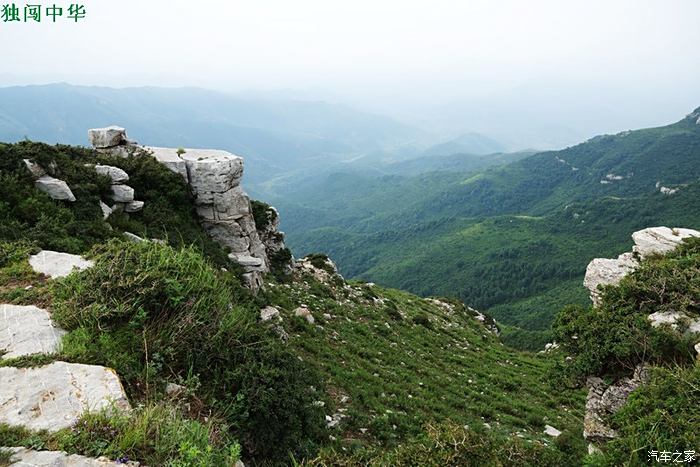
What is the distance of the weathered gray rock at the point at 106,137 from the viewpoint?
2266 cm

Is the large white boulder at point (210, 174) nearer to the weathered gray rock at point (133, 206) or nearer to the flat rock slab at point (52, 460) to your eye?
the weathered gray rock at point (133, 206)

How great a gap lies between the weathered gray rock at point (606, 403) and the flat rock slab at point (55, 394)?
34.4ft

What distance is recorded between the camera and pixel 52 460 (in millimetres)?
5359

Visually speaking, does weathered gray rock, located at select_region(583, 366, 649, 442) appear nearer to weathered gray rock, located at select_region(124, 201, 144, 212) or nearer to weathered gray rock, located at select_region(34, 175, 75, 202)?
weathered gray rock, located at select_region(34, 175, 75, 202)

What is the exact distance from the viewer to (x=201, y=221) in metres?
21.9

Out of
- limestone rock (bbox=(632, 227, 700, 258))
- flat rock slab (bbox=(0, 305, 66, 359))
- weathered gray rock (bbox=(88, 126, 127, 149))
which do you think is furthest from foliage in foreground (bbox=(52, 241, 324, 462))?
limestone rock (bbox=(632, 227, 700, 258))

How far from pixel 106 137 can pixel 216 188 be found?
7402 millimetres

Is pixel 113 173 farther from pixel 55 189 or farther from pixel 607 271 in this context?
pixel 607 271

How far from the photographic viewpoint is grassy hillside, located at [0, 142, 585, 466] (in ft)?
21.6

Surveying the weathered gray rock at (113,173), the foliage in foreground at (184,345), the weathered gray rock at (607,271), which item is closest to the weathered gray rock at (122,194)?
the weathered gray rock at (113,173)

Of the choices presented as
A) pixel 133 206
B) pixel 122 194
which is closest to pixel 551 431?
pixel 133 206

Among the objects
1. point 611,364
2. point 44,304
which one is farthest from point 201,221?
point 611,364

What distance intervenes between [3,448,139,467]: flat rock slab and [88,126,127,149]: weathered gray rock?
21.4 metres

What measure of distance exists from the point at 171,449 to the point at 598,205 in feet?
585
